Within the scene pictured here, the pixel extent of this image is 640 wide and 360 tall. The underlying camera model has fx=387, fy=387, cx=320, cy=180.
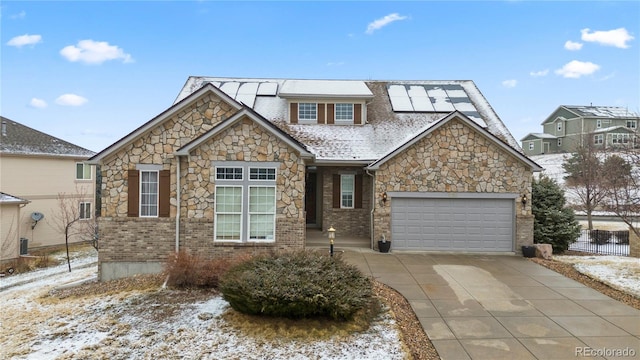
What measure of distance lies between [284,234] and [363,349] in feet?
19.6

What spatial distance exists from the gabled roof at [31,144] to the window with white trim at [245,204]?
1887 cm

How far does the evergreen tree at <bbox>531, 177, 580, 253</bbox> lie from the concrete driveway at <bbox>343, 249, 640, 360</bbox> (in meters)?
2.82

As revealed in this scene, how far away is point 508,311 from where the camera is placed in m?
8.12

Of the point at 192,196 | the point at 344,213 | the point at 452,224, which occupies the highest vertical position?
the point at 192,196

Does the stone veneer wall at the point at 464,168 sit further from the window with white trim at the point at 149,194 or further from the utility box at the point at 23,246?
the utility box at the point at 23,246

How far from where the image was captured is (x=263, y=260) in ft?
28.3

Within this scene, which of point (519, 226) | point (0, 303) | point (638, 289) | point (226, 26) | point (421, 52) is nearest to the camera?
point (638, 289)

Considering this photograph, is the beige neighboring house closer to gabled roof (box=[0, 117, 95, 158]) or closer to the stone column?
gabled roof (box=[0, 117, 95, 158])

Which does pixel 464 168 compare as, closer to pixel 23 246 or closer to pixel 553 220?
pixel 553 220

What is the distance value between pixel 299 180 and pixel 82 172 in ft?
72.9

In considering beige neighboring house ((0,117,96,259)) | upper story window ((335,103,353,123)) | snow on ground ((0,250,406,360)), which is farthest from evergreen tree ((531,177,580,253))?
beige neighboring house ((0,117,96,259))

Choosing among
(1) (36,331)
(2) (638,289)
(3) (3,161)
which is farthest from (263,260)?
(3) (3,161)

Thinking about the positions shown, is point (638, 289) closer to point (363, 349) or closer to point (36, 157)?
point (363, 349)

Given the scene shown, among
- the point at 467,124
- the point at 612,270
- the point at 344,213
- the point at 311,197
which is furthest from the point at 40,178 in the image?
the point at 612,270
